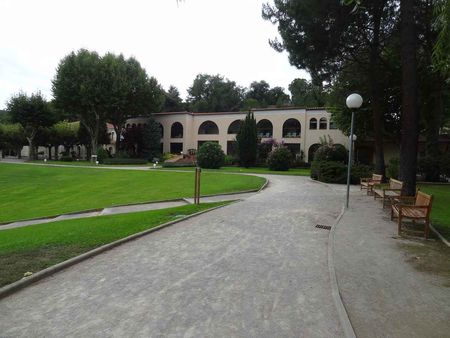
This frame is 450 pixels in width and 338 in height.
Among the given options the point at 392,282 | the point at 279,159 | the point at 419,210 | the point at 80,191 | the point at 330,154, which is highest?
the point at 330,154

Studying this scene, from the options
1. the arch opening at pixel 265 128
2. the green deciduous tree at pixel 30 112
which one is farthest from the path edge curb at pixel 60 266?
the green deciduous tree at pixel 30 112

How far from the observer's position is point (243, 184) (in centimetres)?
1812

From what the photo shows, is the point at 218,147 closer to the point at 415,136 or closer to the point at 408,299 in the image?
the point at 415,136

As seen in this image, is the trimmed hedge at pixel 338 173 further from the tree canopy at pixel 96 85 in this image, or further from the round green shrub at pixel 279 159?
the tree canopy at pixel 96 85

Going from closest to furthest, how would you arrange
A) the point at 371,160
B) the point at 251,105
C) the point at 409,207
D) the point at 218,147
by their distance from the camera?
the point at 409,207, the point at 218,147, the point at 371,160, the point at 251,105

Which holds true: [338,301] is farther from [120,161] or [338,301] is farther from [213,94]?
[213,94]

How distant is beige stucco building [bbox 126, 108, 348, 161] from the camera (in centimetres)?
4181

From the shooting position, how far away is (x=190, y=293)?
14.2ft

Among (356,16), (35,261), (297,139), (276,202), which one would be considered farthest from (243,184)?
(297,139)

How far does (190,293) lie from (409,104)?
9.30 meters

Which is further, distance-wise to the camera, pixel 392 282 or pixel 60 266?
pixel 60 266

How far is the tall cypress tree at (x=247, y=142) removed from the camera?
36.7 meters

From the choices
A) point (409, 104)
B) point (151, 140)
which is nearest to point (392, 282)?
point (409, 104)

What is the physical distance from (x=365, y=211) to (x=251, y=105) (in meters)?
51.7
